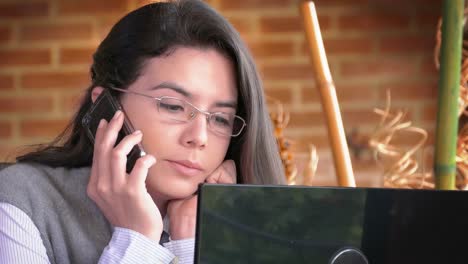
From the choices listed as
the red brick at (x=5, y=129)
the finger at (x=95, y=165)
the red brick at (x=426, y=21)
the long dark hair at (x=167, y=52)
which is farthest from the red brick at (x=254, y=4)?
the finger at (x=95, y=165)

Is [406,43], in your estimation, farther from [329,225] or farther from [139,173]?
[329,225]

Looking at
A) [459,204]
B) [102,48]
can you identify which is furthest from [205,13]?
[459,204]

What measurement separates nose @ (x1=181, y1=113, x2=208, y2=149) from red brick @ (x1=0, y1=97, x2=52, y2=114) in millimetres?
1656

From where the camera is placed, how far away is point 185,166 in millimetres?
1318

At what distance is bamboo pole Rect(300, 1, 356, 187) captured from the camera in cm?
132

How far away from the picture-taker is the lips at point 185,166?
1.31 metres

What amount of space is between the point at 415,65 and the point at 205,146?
1636 mm

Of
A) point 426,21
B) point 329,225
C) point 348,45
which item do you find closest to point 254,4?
point 348,45

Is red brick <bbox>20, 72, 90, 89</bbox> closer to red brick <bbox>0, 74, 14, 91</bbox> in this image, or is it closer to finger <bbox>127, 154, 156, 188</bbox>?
red brick <bbox>0, 74, 14, 91</bbox>

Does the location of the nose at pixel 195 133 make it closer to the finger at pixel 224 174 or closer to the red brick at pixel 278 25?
the finger at pixel 224 174

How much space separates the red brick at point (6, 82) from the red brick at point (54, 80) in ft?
0.12

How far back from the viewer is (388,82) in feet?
9.30

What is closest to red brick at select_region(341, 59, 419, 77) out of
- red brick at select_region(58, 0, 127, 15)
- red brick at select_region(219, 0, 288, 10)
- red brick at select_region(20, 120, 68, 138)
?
red brick at select_region(219, 0, 288, 10)

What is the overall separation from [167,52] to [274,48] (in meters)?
1.50
